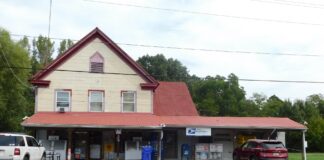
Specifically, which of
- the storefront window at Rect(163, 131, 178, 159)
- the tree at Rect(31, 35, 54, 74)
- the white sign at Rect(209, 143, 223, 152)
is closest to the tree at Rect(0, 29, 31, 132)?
the tree at Rect(31, 35, 54, 74)

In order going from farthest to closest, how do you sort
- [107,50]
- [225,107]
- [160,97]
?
[225,107] → [160,97] → [107,50]

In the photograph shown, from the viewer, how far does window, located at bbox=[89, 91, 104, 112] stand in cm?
3378

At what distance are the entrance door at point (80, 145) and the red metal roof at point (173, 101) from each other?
576 centimetres

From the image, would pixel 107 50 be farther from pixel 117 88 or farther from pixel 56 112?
pixel 56 112

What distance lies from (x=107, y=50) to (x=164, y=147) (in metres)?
8.13

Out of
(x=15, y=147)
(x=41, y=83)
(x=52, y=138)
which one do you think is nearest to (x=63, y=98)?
(x=41, y=83)

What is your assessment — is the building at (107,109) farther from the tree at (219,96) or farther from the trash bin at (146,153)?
the tree at (219,96)

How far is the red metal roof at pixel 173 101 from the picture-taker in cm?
3725

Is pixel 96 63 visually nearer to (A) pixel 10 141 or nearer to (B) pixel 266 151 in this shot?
(A) pixel 10 141

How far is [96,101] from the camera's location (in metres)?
33.8

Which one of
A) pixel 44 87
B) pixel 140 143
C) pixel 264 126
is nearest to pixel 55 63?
pixel 44 87

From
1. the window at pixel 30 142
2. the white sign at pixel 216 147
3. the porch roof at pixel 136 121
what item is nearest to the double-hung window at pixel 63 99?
the porch roof at pixel 136 121

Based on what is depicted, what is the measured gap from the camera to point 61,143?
32469 millimetres

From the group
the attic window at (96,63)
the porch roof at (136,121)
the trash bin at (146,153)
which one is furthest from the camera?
the attic window at (96,63)
